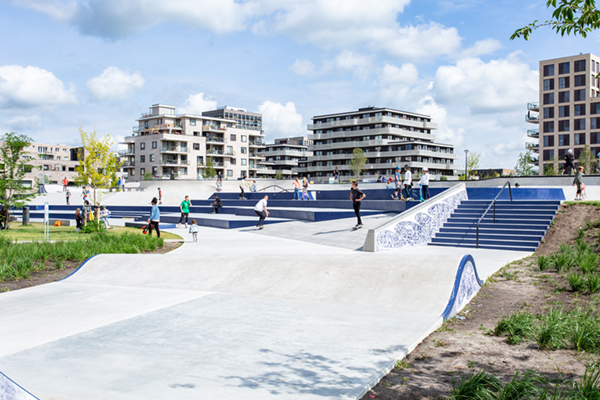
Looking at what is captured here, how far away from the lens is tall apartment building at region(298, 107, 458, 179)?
8856cm

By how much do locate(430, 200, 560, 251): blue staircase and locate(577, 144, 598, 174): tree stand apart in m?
53.6

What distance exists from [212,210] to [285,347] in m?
23.5

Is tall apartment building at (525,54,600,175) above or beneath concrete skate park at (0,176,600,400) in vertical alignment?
above

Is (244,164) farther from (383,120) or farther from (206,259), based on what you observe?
(206,259)

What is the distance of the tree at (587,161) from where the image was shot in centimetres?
6206

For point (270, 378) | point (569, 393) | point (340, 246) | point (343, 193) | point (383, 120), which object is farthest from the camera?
point (383, 120)

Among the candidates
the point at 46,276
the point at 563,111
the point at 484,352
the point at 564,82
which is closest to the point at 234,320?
the point at 484,352

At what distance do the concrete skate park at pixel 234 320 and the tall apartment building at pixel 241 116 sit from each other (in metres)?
113

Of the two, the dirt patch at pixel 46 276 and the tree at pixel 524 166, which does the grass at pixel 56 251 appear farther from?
the tree at pixel 524 166

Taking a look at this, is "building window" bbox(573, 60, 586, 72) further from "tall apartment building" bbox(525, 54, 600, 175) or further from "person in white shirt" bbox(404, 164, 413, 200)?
"person in white shirt" bbox(404, 164, 413, 200)

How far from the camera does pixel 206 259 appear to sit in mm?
10125

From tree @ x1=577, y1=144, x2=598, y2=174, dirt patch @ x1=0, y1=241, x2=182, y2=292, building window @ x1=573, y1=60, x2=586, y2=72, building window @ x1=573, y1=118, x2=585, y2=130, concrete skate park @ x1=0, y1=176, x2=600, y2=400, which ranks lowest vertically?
dirt patch @ x1=0, y1=241, x2=182, y2=292

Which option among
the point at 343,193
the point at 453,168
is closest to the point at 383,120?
the point at 453,168

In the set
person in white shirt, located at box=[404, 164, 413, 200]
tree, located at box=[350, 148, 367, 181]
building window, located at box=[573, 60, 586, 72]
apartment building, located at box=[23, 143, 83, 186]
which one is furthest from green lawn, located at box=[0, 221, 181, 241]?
building window, located at box=[573, 60, 586, 72]
